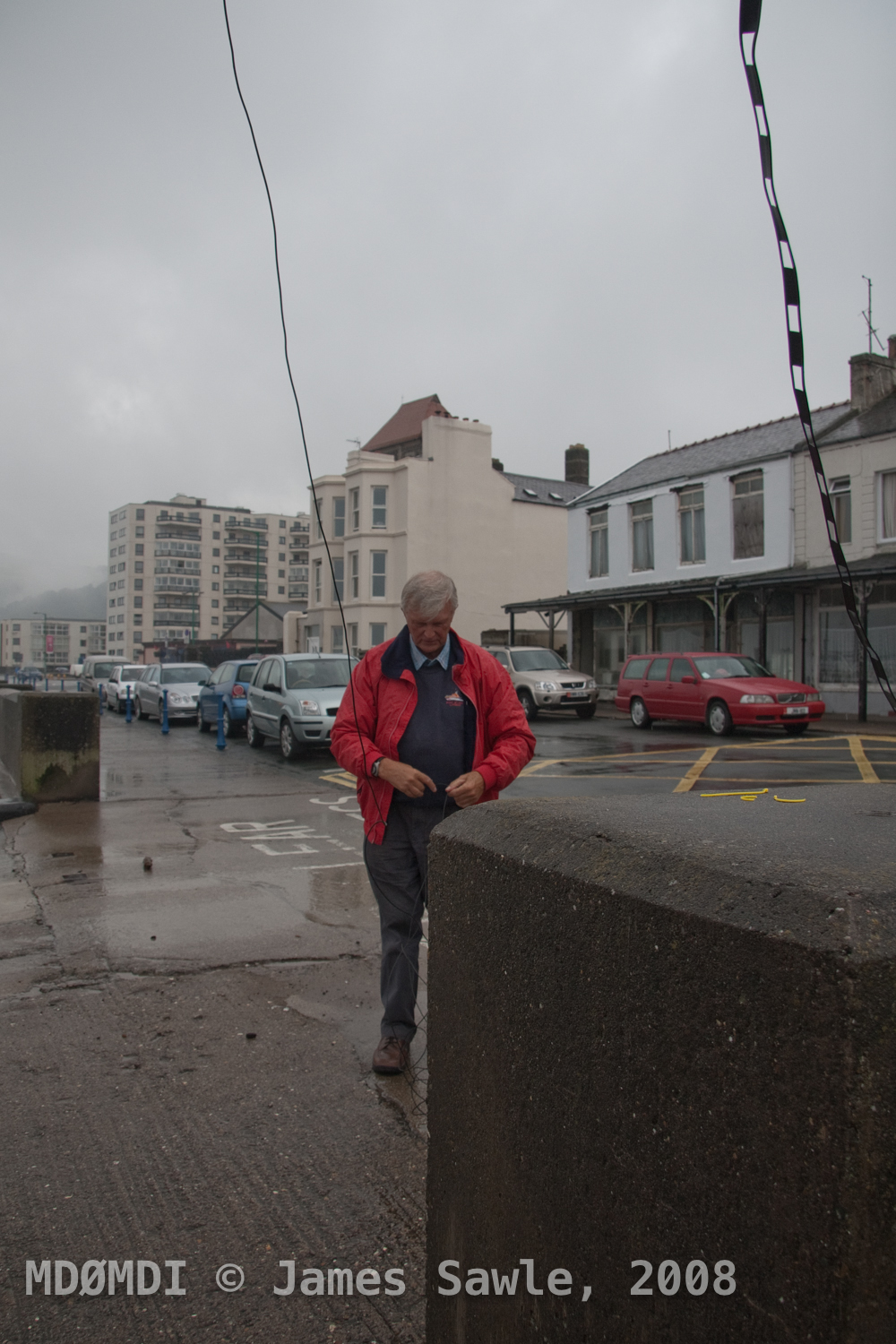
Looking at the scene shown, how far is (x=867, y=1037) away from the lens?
1086 millimetres

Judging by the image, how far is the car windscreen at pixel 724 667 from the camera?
19.1 meters

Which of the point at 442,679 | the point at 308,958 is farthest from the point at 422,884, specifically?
the point at 308,958

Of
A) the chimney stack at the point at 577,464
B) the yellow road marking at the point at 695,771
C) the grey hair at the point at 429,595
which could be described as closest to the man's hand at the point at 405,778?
the grey hair at the point at 429,595

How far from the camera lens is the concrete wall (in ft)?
33.1

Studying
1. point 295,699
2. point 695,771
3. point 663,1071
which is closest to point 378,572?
point 295,699

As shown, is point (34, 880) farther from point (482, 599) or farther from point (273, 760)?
point (482, 599)

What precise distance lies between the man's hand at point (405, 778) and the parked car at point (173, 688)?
20.5 metres

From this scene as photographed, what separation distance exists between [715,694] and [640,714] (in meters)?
2.45

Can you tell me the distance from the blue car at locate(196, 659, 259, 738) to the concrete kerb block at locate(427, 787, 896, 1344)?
17.3 meters

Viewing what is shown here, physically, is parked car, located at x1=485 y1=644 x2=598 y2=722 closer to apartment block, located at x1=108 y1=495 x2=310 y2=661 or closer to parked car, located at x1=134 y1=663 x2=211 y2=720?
parked car, located at x1=134 y1=663 x2=211 y2=720

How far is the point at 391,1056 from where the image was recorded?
11.7ft

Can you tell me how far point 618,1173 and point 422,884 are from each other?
7.47 feet

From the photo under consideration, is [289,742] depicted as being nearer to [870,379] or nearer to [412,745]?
[412,745]

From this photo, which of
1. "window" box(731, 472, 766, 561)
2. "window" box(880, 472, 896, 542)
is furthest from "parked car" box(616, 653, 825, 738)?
"window" box(731, 472, 766, 561)
